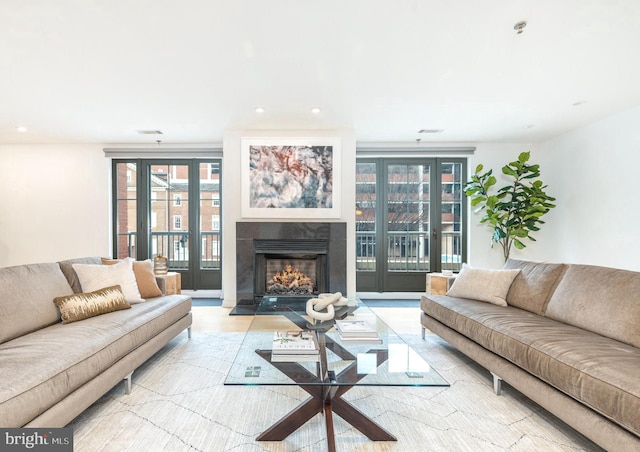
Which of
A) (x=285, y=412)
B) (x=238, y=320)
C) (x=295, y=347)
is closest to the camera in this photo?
(x=295, y=347)

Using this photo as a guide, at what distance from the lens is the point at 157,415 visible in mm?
1896

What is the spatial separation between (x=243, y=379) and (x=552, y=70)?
333 cm

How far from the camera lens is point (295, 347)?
1.81 metres

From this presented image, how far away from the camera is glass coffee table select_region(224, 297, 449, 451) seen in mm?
1483

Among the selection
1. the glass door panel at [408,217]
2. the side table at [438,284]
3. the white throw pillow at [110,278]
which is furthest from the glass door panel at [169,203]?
the side table at [438,284]

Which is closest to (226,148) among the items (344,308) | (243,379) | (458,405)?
(344,308)

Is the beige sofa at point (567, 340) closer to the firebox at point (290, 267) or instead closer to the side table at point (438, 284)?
the side table at point (438, 284)

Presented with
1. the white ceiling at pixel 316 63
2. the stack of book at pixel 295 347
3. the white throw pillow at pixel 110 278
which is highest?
the white ceiling at pixel 316 63

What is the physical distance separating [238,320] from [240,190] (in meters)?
1.76

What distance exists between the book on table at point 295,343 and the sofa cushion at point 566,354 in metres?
1.19

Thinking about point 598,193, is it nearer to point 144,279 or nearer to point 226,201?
point 226,201

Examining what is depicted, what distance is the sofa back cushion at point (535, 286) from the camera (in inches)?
101

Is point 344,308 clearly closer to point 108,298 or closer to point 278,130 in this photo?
point 108,298

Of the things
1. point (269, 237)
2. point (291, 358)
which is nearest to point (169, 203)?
point (269, 237)
